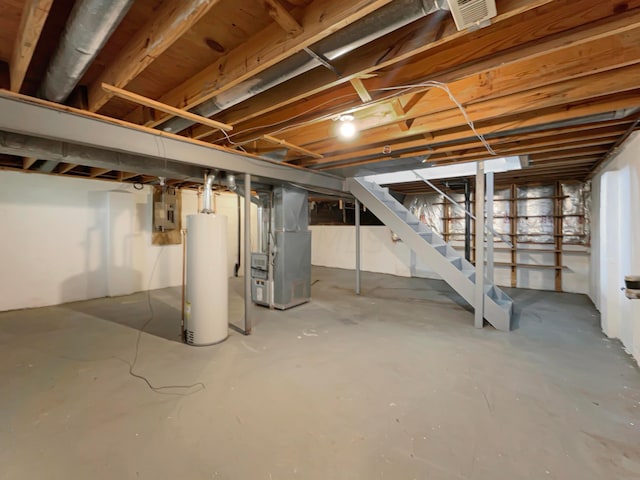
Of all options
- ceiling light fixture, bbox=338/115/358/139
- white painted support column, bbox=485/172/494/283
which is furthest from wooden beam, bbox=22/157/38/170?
white painted support column, bbox=485/172/494/283

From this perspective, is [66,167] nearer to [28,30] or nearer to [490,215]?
[28,30]

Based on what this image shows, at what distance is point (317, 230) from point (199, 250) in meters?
6.12

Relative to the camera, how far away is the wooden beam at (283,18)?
1.11 m

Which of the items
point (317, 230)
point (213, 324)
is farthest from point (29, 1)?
point (317, 230)

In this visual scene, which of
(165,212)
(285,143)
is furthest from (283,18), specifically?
(165,212)

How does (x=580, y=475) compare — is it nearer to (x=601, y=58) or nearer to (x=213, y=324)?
(x=601, y=58)

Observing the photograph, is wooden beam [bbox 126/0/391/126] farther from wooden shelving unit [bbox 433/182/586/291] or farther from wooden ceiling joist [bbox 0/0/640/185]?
wooden shelving unit [bbox 433/182/586/291]

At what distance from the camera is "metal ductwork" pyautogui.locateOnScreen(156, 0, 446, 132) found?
41.2 inches

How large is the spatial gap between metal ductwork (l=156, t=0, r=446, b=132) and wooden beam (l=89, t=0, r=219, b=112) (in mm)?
448

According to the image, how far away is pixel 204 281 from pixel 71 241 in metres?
3.40

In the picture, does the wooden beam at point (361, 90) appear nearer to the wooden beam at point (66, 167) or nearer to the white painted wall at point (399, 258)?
the wooden beam at point (66, 167)

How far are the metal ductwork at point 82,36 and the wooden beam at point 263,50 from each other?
0.54 metres

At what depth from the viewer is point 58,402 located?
6.18ft

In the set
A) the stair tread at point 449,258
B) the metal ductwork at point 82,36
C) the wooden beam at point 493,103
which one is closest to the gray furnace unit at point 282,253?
the stair tread at point 449,258
